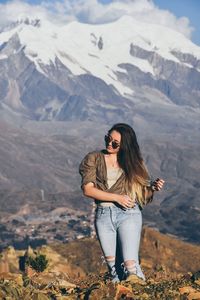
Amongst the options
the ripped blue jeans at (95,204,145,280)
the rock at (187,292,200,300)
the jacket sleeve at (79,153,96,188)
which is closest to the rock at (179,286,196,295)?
the rock at (187,292,200,300)

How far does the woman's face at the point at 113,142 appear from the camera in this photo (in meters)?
14.5

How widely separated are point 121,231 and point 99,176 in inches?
49.9

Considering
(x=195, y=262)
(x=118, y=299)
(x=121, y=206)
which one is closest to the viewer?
(x=118, y=299)

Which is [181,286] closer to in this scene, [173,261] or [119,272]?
[119,272]

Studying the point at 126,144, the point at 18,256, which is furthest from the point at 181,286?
the point at 18,256

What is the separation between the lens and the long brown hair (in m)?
14.2

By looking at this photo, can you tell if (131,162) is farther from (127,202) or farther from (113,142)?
(127,202)

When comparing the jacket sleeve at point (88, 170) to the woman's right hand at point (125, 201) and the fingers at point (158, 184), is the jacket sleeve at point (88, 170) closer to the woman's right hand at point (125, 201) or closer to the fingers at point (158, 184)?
the woman's right hand at point (125, 201)

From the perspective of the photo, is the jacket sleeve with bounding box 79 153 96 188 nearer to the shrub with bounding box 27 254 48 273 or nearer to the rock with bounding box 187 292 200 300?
the rock with bounding box 187 292 200 300

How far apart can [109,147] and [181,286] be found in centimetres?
329

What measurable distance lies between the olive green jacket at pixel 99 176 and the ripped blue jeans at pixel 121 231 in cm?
35

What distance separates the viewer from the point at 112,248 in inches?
560

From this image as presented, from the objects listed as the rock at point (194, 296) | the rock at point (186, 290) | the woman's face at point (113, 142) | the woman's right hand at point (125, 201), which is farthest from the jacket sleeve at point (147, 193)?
the rock at point (194, 296)

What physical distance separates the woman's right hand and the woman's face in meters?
1.13
